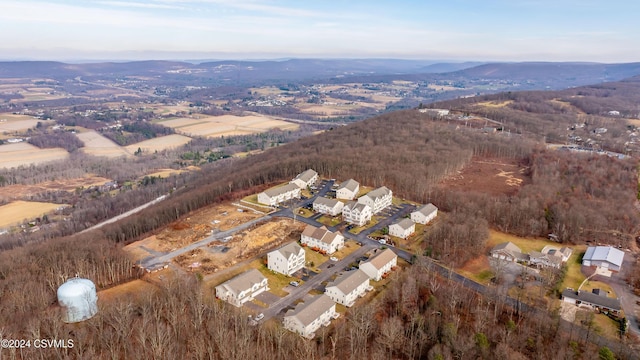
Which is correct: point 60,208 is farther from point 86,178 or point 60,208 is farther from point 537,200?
point 537,200

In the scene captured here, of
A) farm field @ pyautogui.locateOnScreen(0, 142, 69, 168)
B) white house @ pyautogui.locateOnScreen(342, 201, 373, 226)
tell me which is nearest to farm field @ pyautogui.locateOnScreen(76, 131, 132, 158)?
farm field @ pyautogui.locateOnScreen(0, 142, 69, 168)

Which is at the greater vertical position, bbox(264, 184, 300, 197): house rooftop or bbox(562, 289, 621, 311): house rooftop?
bbox(264, 184, 300, 197): house rooftop

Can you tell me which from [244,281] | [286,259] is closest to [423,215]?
[286,259]

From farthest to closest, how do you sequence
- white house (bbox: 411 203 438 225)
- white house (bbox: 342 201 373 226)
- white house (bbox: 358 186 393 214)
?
white house (bbox: 358 186 393 214) < white house (bbox: 411 203 438 225) < white house (bbox: 342 201 373 226)

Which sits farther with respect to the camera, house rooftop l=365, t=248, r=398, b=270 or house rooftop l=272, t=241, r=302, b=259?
house rooftop l=272, t=241, r=302, b=259

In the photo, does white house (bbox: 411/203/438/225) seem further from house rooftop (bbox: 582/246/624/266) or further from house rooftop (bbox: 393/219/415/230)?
house rooftop (bbox: 582/246/624/266)

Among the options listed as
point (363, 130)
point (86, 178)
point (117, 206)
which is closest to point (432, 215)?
point (363, 130)

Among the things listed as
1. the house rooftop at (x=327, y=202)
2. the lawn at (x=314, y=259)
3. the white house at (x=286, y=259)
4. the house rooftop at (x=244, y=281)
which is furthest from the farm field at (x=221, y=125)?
the house rooftop at (x=244, y=281)
